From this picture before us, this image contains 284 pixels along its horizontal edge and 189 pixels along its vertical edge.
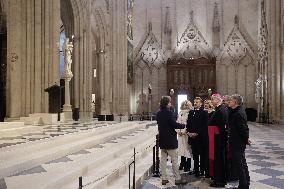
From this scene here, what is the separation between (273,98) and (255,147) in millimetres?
13068

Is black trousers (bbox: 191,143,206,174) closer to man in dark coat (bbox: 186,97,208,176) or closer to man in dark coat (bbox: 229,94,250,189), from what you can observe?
man in dark coat (bbox: 186,97,208,176)

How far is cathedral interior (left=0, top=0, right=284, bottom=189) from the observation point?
6086mm

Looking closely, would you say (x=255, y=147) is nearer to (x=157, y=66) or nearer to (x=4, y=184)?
(x=4, y=184)

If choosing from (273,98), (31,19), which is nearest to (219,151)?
(31,19)

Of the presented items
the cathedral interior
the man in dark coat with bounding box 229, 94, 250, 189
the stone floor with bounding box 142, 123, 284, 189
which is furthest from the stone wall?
the man in dark coat with bounding box 229, 94, 250, 189

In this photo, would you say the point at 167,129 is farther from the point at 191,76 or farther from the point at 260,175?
the point at 191,76

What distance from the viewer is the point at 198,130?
6285 mm

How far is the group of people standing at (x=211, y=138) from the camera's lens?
5.10m

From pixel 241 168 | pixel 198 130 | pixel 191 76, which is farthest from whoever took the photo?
pixel 191 76

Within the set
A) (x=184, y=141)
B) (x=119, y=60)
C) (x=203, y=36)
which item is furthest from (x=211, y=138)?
(x=203, y=36)

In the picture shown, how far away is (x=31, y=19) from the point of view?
1482cm

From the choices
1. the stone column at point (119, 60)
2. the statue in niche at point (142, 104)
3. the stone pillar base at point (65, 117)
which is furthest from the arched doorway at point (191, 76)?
the stone pillar base at point (65, 117)

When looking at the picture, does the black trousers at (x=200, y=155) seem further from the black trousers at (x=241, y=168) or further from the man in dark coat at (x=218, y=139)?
the black trousers at (x=241, y=168)

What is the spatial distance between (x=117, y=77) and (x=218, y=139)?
68.8 ft
